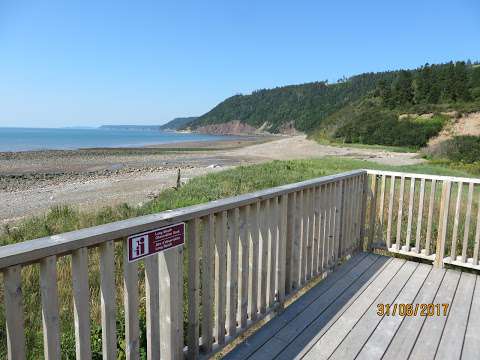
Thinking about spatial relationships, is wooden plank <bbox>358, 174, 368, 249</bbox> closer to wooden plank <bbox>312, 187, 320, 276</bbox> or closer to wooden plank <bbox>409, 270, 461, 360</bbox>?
wooden plank <bbox>409, 270, 461, 360</bbox>

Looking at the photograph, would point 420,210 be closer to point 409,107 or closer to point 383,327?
point 383,327

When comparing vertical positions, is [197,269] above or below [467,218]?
above

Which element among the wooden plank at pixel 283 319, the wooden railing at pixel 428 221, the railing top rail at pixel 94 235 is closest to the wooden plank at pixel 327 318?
the wooden plank at pixel 283 319

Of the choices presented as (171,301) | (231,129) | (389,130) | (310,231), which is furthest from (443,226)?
(231,129)

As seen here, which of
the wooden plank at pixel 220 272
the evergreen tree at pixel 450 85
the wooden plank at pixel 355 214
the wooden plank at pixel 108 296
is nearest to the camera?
the wooden plank at pixel 108 296

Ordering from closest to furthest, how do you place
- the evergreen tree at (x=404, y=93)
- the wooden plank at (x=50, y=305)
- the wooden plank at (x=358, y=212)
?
1. the wooden plank at (x=50, y=305)
2. the wooden plank at (x=358, y=212)
3. the evergreen tree at (x=404, y=93)

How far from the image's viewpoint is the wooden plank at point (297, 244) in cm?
310

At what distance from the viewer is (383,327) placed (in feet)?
9.25

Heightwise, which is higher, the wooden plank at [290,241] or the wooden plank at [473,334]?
the wooden plank at [290,241]

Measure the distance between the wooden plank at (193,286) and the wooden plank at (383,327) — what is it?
1050 millimetres

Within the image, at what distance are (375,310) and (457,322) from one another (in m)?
0.58

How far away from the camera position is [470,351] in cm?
253

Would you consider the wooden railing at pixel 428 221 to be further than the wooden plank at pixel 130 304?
Yes

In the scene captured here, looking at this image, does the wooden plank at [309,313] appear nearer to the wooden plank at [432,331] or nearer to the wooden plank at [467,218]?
the wooden plank at [432,331]
